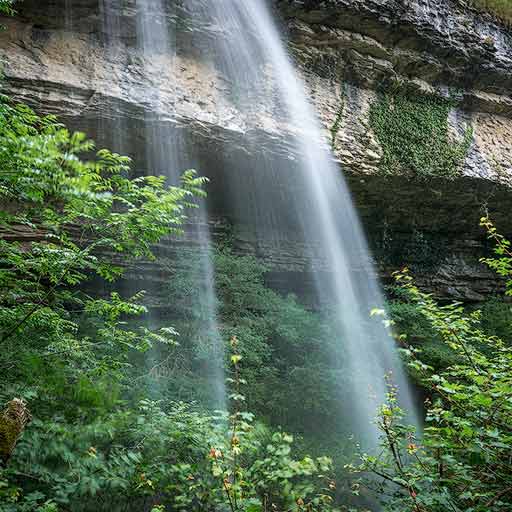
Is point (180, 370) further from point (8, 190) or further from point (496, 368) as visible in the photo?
point (496, 368)

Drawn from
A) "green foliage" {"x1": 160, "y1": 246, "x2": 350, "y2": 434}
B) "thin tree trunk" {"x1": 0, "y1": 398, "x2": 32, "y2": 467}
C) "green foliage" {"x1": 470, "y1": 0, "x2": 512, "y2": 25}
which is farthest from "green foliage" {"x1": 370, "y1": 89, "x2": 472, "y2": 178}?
"thin tree trunk" {"x1": 0, "y1": 398, "x2": 32, "y2": 467}

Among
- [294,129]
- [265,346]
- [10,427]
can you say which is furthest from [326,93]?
[10,427]

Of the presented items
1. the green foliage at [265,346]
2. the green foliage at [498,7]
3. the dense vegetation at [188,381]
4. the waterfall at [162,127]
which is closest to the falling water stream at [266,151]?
the waterfall at [162,127]

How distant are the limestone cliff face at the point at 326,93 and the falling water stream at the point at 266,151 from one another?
11 cm

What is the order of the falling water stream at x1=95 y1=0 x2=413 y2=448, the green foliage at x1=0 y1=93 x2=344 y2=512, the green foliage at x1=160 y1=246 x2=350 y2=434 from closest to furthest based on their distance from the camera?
the green foliage at x1=0 y1=93 x2=344 y2=512, the green foliage at x1=160 y1=246 x2=350 y2=434, the falling water stream at x1=95 y1=0 x2=413 y2=448

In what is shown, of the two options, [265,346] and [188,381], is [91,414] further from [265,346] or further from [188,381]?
[265,346]

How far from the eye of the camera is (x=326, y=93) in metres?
6.59

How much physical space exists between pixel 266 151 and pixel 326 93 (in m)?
1.65

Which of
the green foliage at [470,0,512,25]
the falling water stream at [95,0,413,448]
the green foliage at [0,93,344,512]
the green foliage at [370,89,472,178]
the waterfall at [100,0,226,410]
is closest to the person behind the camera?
the green foliage at [0,93,344,512]

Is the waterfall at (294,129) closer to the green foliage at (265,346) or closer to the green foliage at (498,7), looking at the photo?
the green foliage at (265,346)

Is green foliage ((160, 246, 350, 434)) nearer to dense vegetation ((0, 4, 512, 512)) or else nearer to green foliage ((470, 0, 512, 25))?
dense vegetation ((0, 4, 512, 512))

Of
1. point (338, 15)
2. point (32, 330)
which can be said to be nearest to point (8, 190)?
point (32, 330)

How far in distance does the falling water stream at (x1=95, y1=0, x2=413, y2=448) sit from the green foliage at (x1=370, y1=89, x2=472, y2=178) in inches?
44.2

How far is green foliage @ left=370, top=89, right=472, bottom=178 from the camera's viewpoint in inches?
269
